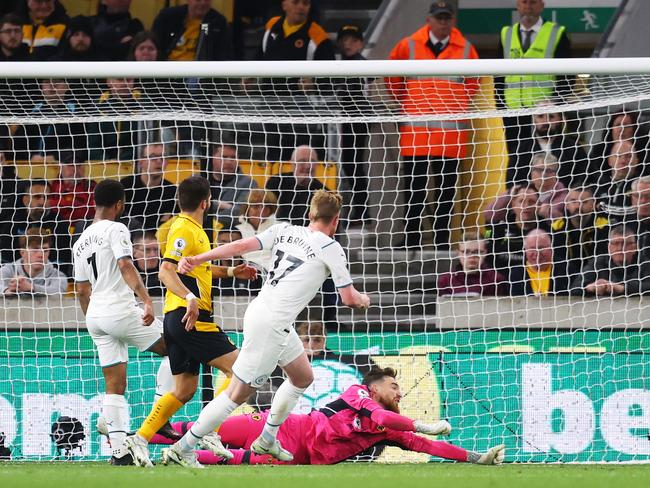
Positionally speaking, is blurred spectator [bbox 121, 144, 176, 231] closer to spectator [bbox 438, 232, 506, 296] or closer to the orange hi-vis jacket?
the orange hi-vis jacket

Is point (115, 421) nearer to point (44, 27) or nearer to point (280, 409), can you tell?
point (280, 409)

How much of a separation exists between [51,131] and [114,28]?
1.86m

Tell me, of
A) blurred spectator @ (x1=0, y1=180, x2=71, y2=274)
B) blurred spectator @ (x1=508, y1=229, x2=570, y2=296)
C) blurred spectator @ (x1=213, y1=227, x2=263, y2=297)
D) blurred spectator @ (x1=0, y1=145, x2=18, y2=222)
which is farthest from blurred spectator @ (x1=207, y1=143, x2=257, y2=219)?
blurred spectator @ (x1=508, y1=229, x2=570, y2=296)

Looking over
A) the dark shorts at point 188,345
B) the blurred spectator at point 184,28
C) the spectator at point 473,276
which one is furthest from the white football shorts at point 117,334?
the blurred spectator at point 184,28

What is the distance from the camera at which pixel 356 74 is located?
29.1 feet

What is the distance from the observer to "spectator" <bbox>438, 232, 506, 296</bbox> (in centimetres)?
1025

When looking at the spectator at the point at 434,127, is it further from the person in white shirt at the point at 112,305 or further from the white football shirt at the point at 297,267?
the person in white shirt at the point at 112,305

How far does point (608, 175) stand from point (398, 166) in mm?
1891

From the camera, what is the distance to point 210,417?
299 inches

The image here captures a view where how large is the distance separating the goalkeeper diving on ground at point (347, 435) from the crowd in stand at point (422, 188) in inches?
81.4

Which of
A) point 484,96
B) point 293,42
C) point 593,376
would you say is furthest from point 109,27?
point 593,376

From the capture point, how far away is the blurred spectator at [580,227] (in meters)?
10.3

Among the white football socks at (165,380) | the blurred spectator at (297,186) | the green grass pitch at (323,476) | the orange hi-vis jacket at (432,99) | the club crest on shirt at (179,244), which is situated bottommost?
the green grass pitch at (323,476)

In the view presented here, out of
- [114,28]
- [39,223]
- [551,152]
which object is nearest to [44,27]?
[114,28]
